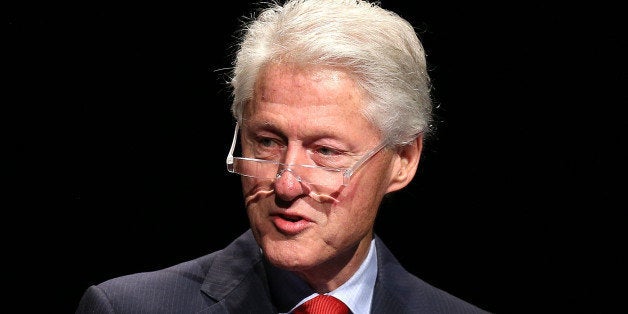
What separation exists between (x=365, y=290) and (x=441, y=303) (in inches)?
11.8

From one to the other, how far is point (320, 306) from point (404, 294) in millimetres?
367

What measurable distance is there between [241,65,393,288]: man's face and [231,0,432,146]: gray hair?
4 cm

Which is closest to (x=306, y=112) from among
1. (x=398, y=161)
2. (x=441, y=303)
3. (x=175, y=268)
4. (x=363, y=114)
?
(x=363, y=114)

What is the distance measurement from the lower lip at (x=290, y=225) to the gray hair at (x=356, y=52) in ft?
1.07

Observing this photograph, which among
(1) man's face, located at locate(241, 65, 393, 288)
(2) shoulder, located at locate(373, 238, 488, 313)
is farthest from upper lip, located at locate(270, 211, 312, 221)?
(2) shoulder, located at locate(373, 238, 488, 313)

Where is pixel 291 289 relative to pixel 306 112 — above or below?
below

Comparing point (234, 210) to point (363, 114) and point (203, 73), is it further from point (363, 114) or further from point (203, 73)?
point (363, 114)

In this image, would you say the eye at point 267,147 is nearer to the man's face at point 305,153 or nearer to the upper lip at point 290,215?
the man's face at point 305,153

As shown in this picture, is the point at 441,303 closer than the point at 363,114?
No

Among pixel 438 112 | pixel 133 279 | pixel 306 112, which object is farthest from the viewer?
pixel 438 112

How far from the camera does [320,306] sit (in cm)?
305

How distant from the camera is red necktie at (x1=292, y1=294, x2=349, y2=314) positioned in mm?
3047

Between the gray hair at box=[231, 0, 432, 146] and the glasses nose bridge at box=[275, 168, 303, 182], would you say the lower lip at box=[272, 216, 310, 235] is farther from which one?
the gray hair at box=[231, 0, 432, 146]

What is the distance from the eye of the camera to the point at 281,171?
113 inches
